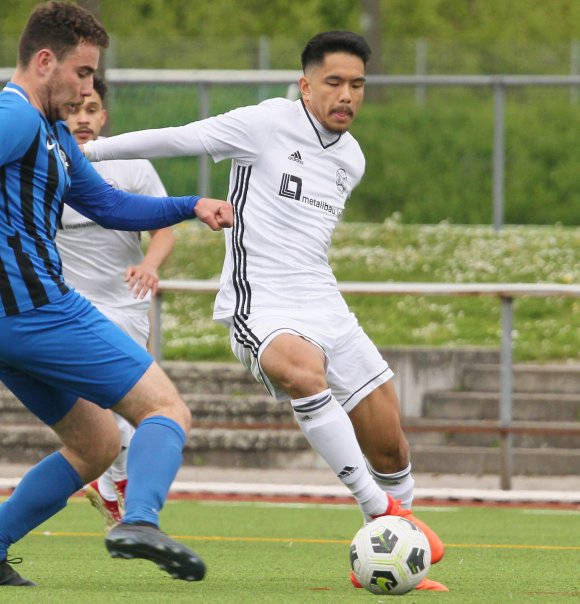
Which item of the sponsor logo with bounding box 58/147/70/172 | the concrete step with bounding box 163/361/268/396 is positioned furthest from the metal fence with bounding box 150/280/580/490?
the sponsor logo with bounding box 58/147/70/172

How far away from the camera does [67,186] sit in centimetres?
565

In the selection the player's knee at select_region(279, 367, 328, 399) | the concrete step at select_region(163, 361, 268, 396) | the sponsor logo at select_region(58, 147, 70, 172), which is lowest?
the concrete step at select_region(163, 361, 268, 396)

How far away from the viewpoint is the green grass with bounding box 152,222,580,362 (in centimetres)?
1402

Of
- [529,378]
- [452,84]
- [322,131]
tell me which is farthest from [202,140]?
[452,84]

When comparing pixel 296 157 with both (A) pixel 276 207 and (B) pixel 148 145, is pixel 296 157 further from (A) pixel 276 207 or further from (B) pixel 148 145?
(B) pixel 148 145

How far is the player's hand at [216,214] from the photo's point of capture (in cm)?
561

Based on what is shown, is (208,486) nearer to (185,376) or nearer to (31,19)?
(185,376)

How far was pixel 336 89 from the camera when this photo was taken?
6.95 meters

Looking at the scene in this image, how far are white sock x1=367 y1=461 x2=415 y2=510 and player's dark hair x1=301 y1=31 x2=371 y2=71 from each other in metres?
1.82

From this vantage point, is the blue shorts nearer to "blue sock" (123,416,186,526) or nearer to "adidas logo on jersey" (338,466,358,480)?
"blue sock" (123,416,186,526)

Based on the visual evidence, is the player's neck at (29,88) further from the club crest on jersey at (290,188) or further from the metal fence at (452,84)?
the metal fence at (452,84)

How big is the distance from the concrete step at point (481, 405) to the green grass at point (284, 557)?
2194 millimetres

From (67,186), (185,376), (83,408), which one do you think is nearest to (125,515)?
(83,408)

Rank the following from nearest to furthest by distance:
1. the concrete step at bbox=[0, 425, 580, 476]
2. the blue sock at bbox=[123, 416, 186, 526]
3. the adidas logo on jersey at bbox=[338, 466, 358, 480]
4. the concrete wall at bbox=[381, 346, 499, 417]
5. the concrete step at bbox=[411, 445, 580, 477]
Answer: the blue sock at bbox=[123, 416, 186, 526] < the adidas logo on jersey at bbox=[338, 466, 358, 480] < the concrete step at bbox=[411, 445, 580, 477] < the concrete step at bbox=[0, 425, 580, 476] < the concrete wall at bbox=[381, 346, 499, 417]
